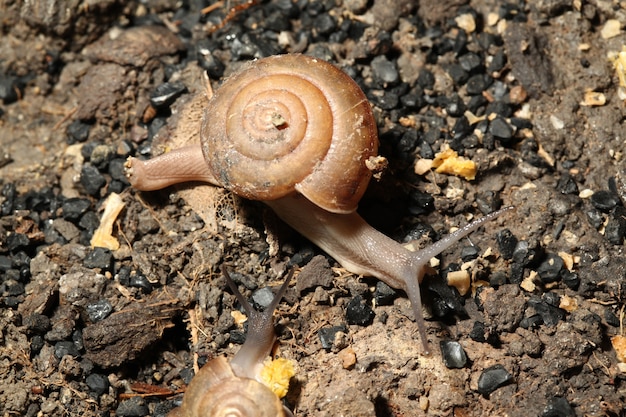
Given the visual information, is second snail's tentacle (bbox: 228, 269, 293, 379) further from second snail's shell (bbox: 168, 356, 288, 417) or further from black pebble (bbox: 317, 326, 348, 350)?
black pebble (bbox: 317, 326, 348, 350)

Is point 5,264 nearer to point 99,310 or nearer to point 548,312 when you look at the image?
point 99,310

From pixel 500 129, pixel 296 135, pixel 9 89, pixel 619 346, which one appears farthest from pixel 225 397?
pixel 9 89

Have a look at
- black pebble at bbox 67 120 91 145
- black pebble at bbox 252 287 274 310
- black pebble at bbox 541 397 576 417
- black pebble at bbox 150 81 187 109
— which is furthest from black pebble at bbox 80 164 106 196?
black pebble at bbox 541 397 576 417

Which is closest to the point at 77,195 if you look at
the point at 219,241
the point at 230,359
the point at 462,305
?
the point at 219,241

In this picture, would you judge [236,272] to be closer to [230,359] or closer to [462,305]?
[230,359]

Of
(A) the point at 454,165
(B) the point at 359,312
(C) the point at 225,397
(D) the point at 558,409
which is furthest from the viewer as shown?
→ (A) the point at 454,165

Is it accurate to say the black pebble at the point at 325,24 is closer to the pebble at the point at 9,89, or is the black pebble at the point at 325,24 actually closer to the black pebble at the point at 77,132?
the black pebble at the point at 77,132
